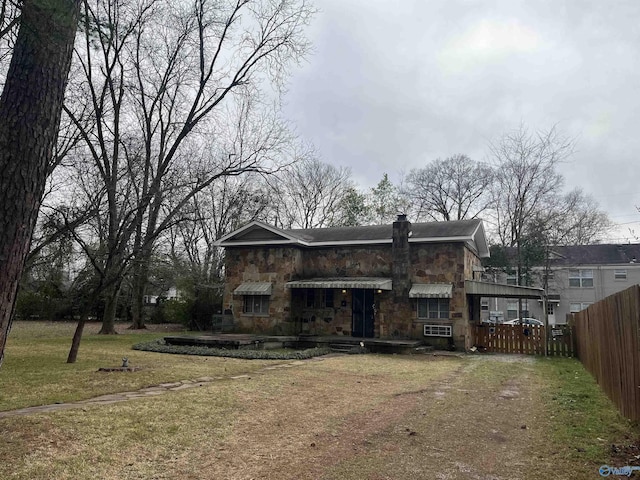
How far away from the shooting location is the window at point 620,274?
3566 cm

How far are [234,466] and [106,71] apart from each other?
1400 cm

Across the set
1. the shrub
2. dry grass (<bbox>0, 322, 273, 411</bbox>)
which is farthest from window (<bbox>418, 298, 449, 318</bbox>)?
dry grass (<bbox>0, 322, 273, 411</bbox>)

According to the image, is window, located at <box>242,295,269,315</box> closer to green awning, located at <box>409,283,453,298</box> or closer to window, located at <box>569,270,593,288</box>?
green awning, located at <box>409,283,453,298</box>

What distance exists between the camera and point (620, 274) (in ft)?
117

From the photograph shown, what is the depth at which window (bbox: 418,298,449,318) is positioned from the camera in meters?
17.2

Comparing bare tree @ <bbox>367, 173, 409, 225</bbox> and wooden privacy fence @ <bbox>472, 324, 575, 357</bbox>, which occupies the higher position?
bare tree @ <bbox>367, 173, 409, 225</bbox>

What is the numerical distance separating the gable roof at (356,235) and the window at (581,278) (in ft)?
64.5

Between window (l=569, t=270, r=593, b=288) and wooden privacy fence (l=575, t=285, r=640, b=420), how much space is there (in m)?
31.9

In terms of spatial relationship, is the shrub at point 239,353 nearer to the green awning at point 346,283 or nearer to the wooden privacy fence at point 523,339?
the green awning at point 346,283

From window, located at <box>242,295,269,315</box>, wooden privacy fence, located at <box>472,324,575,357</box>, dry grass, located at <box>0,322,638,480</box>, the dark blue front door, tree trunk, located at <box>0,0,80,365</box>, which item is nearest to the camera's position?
tree trunk, located at <box>0,0,80,365</box>

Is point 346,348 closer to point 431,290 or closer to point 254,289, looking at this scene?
point 431,290

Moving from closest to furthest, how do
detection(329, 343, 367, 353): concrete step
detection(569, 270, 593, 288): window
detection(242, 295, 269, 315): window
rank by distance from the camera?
detection(329, 343, 367, 353): concrete step < detection(242, 295, 269, 315): window < detection(569, 270, 593, 288): window

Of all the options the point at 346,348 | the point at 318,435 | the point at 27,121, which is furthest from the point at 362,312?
the point at 27,121

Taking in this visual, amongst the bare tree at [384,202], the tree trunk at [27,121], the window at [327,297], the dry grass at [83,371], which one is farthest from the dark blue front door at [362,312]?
the bare tree at [384,202]
